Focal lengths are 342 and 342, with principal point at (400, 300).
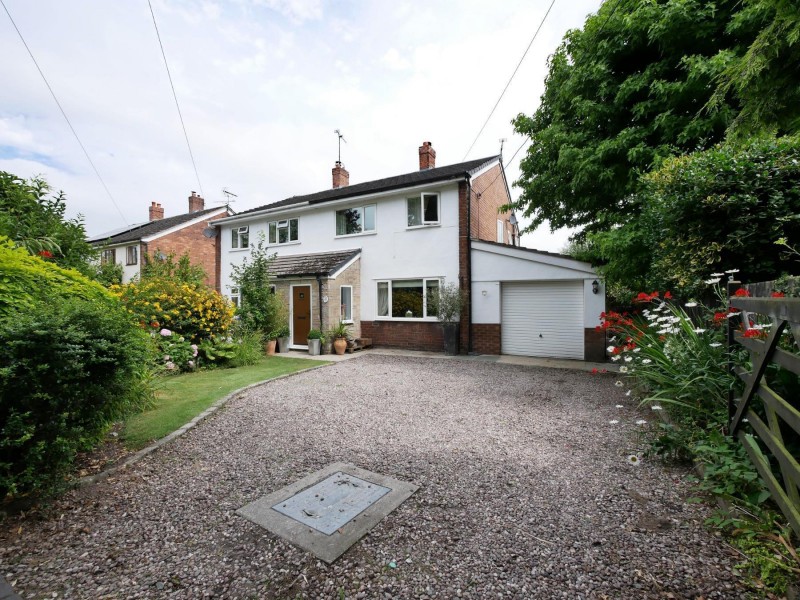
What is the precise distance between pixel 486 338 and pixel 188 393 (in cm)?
842

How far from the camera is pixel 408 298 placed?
12477 mm

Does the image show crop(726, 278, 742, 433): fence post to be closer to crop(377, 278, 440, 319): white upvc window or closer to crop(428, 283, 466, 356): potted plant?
crop(428, 283, 466, 356): potted plant

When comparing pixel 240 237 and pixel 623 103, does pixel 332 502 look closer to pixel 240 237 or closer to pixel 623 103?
pixel 623 103

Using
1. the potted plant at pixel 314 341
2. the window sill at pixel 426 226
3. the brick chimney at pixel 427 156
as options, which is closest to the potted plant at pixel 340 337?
the potted plant at pixel 314 341

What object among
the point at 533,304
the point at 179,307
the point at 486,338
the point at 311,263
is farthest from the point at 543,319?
the point at 179,307

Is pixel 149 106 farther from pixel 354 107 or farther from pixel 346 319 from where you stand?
pixel 346 319

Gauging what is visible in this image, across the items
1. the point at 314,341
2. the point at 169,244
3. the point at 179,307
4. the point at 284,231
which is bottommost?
the point at 314,341

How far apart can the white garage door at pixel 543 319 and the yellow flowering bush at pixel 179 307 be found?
8.62m

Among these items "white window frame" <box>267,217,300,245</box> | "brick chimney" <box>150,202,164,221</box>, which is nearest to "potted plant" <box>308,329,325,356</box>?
"white window frame" <box>267,217,300,245</box>

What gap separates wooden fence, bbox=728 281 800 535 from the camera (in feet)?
5.98

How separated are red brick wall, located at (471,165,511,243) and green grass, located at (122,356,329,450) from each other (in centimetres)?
760

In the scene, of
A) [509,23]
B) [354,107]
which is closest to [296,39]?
[354,107]

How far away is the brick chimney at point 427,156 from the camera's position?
16.3 m

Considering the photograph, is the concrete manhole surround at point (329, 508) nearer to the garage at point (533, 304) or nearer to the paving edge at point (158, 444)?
the paving edge at point (158, 444)
